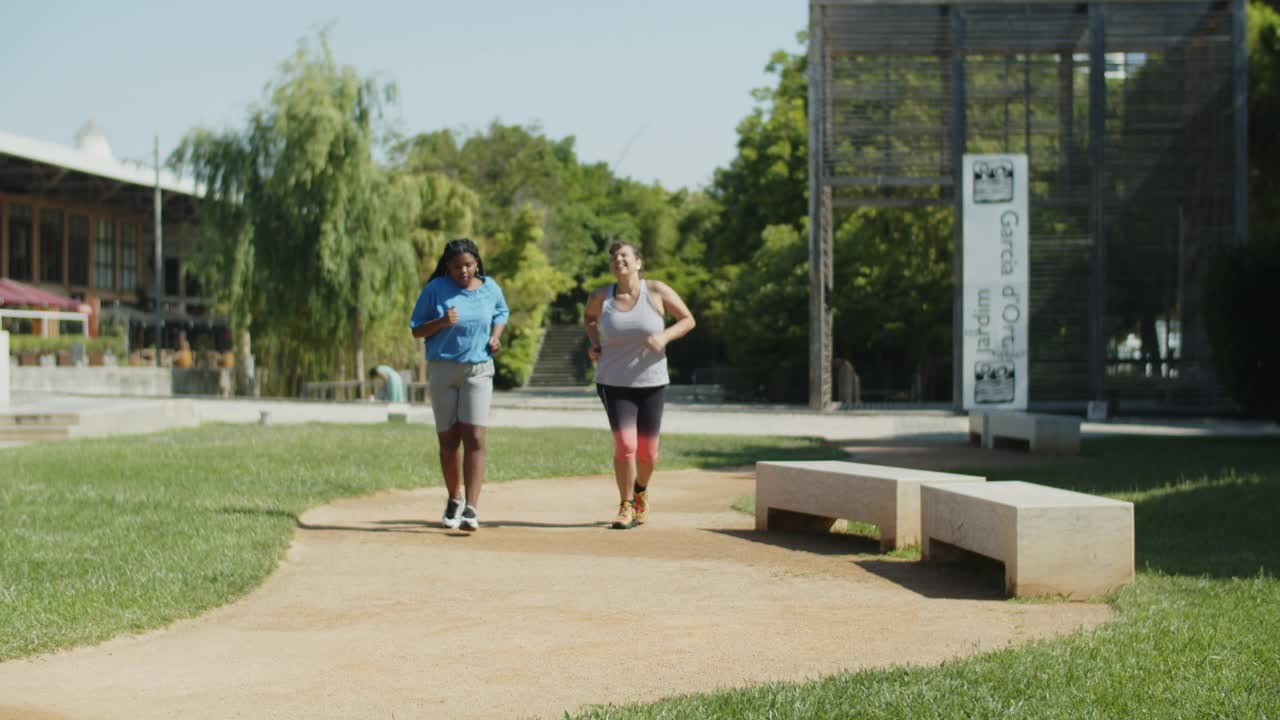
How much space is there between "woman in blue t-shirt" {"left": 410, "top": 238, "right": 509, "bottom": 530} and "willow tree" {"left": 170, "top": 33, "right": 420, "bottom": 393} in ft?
86.2

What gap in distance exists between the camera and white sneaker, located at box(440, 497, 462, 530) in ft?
30.2

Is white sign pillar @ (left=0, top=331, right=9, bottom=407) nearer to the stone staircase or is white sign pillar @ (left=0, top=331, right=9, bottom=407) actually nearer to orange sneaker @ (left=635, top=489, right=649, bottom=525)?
orange sneaker @ (left=635, top=489, right=649, bottom=525)

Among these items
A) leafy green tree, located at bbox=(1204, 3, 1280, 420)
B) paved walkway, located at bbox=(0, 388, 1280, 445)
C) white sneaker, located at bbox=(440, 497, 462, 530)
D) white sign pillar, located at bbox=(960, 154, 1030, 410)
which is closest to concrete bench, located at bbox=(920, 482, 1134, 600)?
white sneaker, located at bbox=(440, 497, 462, 530)

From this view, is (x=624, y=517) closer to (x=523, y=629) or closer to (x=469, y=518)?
(x=469, y=518)

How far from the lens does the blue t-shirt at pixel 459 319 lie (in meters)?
9.09

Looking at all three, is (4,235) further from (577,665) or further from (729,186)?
(577,665)

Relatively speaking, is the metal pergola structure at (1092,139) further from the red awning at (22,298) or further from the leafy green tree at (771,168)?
the red awning at (22,298)

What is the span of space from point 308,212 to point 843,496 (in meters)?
28.9

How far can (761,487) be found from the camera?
9414mm

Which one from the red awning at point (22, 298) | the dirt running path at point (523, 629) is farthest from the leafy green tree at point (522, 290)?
the dirt running path at point (523, 629)

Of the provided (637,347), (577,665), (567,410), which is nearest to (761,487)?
(637,347)

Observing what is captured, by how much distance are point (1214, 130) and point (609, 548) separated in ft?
82.0

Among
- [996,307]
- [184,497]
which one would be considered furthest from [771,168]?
[184,497]

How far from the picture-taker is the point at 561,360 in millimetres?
58875
